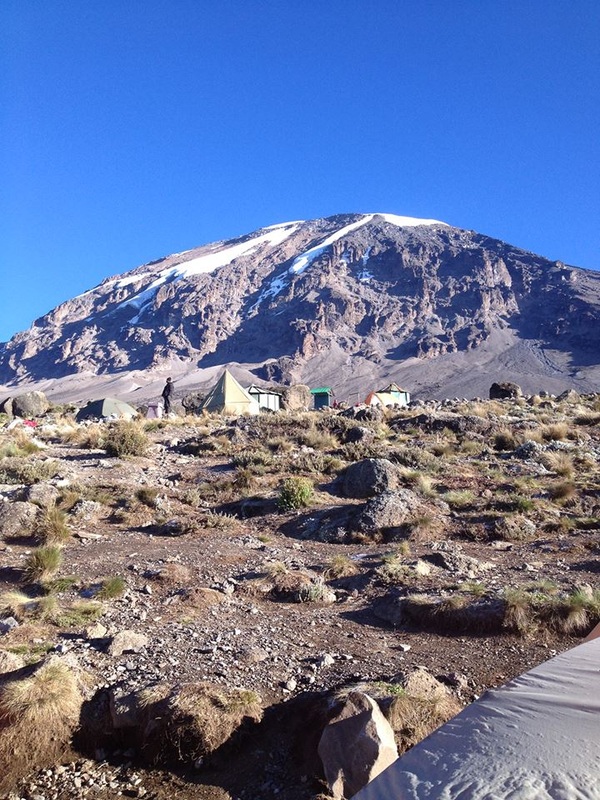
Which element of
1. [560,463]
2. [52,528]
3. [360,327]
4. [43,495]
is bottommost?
[52,528]

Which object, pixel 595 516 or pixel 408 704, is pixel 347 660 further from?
pixel 595 516

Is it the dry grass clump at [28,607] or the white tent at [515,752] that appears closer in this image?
the white tent at [515,752]

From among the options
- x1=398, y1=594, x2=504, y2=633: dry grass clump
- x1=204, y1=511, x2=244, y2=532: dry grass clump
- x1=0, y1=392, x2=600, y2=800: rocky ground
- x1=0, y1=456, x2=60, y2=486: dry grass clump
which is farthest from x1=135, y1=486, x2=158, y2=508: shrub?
x1=398, y1=594, x2=504, y2=633: dry grass clump

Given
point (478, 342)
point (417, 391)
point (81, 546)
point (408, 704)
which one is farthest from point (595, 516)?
point (478, 342)

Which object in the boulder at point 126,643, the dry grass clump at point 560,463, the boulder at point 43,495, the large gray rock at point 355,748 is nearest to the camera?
the large gray rock at point 355,748

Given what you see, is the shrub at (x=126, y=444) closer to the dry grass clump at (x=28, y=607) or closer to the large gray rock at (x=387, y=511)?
the large gray rock at (x=387, y=511)

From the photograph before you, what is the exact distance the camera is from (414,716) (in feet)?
12.4

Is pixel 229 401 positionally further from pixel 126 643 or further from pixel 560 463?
pixel 126 643

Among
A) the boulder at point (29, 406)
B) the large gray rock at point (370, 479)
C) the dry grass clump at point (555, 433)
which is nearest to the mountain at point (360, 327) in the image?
the boulder at point (29, 406)

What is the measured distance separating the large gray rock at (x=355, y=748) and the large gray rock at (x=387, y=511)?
16.8 ft

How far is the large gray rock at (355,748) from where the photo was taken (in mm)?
3301

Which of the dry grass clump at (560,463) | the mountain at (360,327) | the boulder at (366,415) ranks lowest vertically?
the dry grass clump at (560,463)

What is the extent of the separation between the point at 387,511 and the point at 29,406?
27.2 meters

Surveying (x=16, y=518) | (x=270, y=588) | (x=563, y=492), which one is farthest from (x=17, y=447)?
(x=563, y=492)
